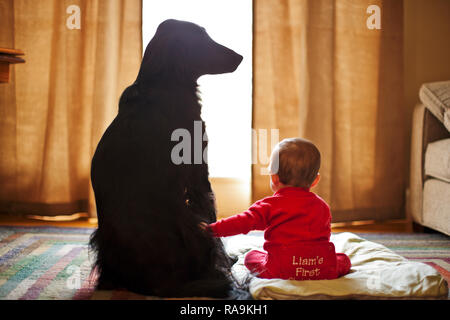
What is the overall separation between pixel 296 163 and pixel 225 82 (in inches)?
59.0

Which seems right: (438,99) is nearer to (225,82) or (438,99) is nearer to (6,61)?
(225,82)

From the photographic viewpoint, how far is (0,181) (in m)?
2.53

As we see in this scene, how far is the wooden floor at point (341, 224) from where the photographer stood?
2.31 metres

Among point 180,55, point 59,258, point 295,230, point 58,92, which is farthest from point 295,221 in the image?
point 58,92

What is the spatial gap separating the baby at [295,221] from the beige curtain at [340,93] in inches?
46.6

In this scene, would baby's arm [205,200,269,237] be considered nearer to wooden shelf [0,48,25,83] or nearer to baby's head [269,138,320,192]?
baby's head [269,138,320,192]

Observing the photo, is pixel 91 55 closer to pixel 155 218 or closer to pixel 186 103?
pixel 186 103

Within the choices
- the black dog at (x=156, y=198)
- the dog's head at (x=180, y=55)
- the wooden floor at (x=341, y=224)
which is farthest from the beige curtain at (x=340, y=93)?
the black dog at (x=156, y=198)

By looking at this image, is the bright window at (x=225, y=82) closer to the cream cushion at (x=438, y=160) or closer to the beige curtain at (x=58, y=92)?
the beige curtain at (x=58, y=92)

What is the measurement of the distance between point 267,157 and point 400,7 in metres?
1.14

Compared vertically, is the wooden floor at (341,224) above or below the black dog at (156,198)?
below

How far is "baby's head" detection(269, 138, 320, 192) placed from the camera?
4.06 feet

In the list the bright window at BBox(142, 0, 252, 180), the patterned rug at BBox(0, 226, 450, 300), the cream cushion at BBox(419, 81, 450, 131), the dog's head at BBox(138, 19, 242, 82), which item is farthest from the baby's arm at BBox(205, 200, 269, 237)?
the bright window at BBox(142, 0, 252, 180)

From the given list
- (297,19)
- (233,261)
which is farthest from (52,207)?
(297,19)
